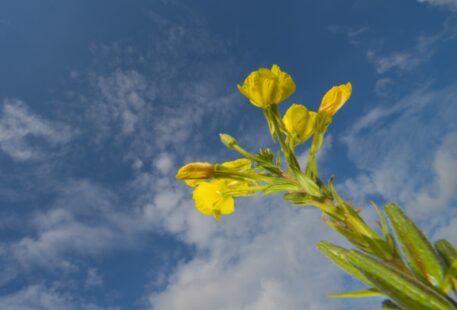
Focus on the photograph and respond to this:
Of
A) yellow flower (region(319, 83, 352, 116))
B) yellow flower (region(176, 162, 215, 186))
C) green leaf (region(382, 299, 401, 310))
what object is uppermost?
yellow flower (region(319, 83, 352, 116))

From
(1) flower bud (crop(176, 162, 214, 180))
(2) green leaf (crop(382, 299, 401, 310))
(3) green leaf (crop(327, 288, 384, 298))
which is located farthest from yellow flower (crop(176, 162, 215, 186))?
(2) green leaf (crop(382, 299, 401, 310))

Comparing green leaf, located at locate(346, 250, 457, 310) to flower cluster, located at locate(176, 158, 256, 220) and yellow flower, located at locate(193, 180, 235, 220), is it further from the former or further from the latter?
yellow flower, located at locate(193, 180, 235, 220)

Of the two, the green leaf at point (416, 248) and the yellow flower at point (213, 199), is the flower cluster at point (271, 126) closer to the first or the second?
the yellow flower at point (213, 199)

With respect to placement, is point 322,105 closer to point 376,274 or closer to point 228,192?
point 228,192

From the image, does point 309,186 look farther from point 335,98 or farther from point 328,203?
point 335,98

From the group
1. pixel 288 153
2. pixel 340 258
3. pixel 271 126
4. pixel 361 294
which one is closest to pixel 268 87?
pixel 271 126

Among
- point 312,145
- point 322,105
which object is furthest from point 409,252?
point 322,105
